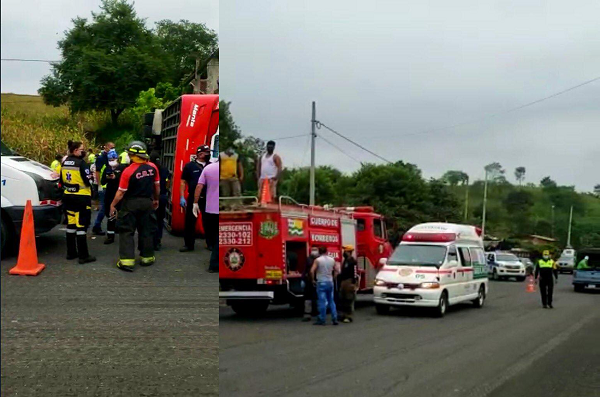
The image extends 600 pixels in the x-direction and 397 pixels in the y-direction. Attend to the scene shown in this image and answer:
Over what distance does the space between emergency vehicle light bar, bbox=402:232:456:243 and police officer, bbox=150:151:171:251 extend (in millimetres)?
727

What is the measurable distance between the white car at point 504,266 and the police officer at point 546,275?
2.3 inches

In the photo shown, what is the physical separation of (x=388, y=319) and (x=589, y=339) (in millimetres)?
615

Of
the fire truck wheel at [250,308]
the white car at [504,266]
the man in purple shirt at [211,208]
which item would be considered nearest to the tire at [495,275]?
the white car at [504,266]

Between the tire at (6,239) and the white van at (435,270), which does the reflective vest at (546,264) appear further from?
the tire at (6,239)

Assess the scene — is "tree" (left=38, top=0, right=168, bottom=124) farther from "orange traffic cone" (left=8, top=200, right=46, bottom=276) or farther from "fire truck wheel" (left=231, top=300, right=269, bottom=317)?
"fire truck wheel" (left=231, top=300, right=269, bottom=317)

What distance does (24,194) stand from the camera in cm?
240

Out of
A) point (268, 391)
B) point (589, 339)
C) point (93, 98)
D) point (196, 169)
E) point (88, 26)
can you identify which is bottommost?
point (268, 391)

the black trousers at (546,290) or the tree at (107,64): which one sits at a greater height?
the tree at (107,64)

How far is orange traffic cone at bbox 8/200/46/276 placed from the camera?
240cm

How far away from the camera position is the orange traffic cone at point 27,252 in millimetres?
2404

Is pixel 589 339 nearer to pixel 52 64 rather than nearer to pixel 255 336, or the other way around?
pixel 255 336

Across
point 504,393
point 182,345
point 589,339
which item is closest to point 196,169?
point 182,345

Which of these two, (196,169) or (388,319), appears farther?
(388,319)

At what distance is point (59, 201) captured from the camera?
8.13ft
